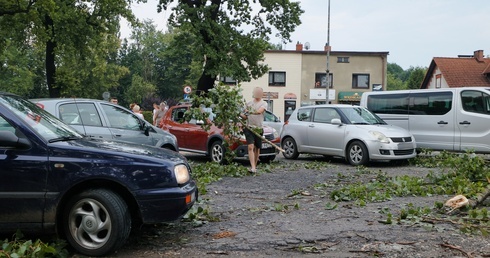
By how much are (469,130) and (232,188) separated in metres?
7.16

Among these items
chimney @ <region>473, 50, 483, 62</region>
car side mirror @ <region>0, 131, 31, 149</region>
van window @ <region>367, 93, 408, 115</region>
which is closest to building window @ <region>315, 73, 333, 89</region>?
chimney @ <region>473, 50, 483, 62</region>

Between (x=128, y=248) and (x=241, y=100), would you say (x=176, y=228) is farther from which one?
(x=241, y=100)

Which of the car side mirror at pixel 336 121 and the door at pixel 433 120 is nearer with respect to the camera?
the door at pixel 433 120

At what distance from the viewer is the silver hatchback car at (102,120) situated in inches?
311

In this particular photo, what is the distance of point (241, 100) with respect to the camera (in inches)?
409

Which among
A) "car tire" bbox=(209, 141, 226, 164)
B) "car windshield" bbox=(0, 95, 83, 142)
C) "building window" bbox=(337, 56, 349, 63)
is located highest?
"building window" bbox=(337, 56, 349, 63)

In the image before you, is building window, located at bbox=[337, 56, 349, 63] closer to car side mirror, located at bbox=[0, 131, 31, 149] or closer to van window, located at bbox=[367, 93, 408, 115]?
van window, located at bbox=[367, 93, 408, 115]

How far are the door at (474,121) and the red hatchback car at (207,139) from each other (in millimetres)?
4796

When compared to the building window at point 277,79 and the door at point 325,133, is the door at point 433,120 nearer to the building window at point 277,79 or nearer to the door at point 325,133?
the door at point 325,133

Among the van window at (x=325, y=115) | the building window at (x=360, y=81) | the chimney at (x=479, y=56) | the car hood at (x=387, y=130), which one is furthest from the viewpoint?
the building window at (x=360, y=81)

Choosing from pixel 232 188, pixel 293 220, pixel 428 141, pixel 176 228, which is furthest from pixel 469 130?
pixel 176 228

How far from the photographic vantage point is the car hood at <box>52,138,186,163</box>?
4.36m

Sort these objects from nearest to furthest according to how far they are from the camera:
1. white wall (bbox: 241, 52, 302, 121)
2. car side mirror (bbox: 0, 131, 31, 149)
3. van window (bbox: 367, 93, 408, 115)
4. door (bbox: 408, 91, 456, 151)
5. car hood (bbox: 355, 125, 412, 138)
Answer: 1. car side mirror (bbox: 0, 131, 31, 149)
2. car hood (bbox: 355, 125, 412, 138)
3. door (bbox: 408, 91, 456, 151)
4. van window (bbox: 367, 93, 408, 115)
5. white wall (bbox: 241, 52, 302, 121)

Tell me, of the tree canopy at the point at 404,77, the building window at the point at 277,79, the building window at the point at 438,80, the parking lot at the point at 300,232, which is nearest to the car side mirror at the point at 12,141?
the parking lot at the point at 300,232
